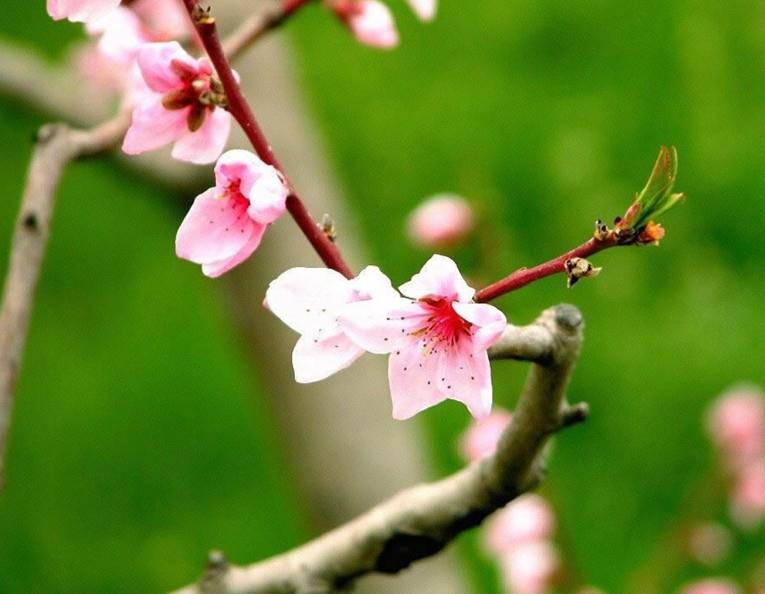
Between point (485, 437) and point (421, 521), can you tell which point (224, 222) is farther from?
point (485, 437)

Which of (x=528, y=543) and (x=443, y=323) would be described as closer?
(x=443, y=323)

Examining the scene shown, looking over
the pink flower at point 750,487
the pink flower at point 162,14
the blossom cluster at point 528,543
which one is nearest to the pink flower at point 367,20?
the pink flower at point 162,14

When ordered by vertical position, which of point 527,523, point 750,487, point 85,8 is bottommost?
point 750,487

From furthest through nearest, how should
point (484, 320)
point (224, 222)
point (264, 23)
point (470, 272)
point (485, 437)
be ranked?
1. point (470, 272)
2. point (485, 437)
3. point (264, 23)
4. point (224, 222)
5. point (484, 320)

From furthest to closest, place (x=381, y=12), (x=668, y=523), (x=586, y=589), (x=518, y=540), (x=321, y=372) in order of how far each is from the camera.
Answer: (x=668, y=523)
(x=518, y=540)
(x=586, y=589)
(x=381, y=12)
(x=321, y=372)

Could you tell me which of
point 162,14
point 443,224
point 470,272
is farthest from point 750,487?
point 162,14

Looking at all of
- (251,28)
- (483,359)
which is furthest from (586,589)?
(483,359)

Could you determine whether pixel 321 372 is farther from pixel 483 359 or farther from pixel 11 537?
pixel 11 537

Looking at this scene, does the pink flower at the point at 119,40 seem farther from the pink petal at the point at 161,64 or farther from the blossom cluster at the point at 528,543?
the blossom cluster at the point at 528,543
